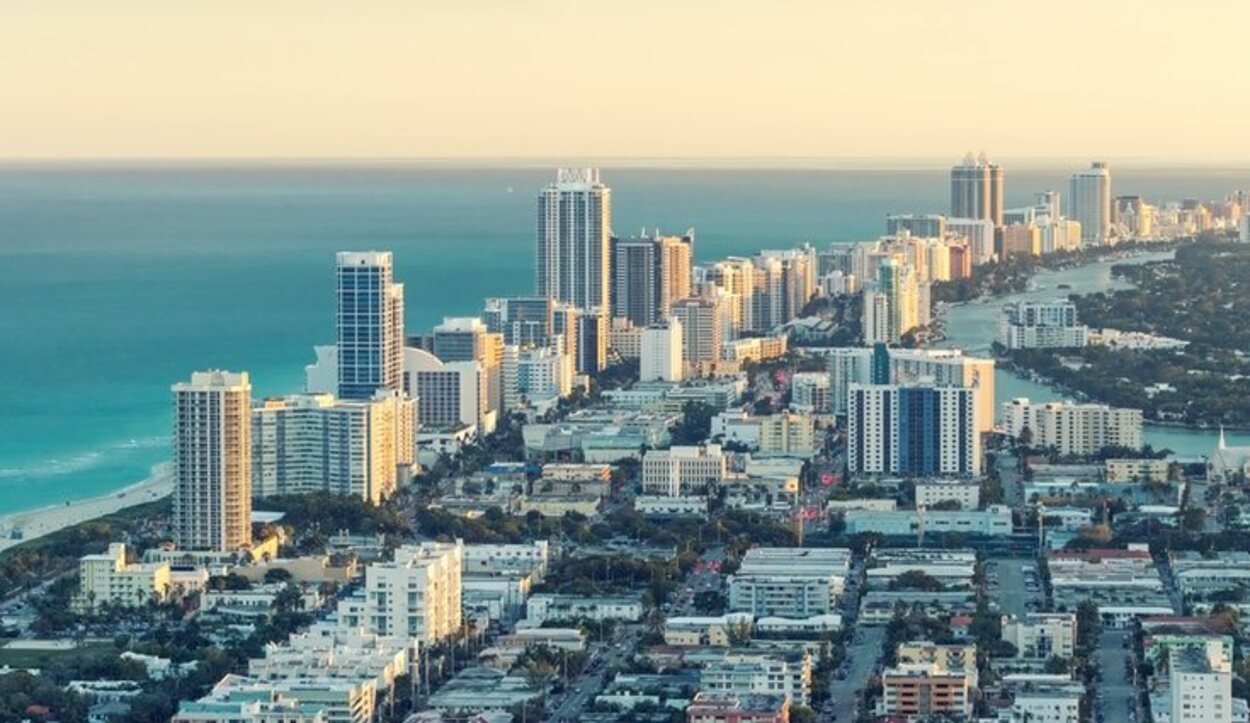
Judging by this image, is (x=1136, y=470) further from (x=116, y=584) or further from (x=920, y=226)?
(x=920, y=226)

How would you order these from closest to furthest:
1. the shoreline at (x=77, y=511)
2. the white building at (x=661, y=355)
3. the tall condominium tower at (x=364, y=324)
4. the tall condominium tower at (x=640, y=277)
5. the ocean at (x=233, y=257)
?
the shoreline at (x=77, y=511) → the tall condominium tower at (x=364, y=324) → the ocean at (x=233, y=257) → the white building at (x=661, y=355) → the tall condominium tower at (x=640, y=277)

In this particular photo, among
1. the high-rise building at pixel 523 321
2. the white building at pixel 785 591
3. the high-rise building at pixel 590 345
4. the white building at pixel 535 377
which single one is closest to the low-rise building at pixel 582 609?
the white building at pixel 785 591

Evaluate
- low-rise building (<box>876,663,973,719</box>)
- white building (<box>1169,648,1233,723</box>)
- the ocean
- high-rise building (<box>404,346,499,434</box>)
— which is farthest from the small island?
white building (<box>1169,648,1233,723</box>)

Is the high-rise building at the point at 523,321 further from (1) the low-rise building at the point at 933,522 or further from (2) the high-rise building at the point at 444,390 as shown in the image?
(1) the low-rise building at the point at 933,522

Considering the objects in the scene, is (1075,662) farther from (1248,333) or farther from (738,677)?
(1248,333)

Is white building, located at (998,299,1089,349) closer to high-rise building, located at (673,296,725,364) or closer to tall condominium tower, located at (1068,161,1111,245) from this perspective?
high-rise building, located at (673,296,725,364)

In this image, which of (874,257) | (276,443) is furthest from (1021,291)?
(276,443)
